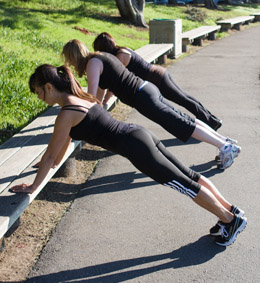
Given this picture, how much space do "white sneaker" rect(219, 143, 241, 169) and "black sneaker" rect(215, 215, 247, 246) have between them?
1857mm

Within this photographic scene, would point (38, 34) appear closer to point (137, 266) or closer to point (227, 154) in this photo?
point (227, 154)

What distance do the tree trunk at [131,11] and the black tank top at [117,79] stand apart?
15.7m

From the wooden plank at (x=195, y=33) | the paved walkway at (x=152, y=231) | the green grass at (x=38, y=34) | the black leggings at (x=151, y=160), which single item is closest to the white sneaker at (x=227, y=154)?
the paved walkway at (x=152, y=231)

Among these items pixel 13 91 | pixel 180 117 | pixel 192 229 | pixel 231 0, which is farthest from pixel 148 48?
pixel 231 0

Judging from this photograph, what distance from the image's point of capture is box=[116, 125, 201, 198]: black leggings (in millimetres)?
4086

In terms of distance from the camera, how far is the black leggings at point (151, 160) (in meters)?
4.09

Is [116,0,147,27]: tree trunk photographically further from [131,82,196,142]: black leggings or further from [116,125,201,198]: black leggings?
[116,125,201,198]: black leggings

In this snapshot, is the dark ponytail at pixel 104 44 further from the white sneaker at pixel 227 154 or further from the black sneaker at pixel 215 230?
the black sneaker at pixel 215 230

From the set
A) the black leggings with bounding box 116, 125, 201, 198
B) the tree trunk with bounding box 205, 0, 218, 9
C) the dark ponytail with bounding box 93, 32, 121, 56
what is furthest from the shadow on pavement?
the tree trunk with bounding box 205, 0, 218, 9

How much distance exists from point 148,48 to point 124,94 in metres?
7.12

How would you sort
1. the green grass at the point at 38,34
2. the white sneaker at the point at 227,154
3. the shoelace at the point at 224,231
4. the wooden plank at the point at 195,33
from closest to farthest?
the shoelace at the point at 224,231 < the white sneaker at the point at 227,154 < the green grass at the point at 38,34 < the wooden plank at the point at 195,33

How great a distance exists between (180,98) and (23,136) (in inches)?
89.8

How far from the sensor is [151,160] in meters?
4.09

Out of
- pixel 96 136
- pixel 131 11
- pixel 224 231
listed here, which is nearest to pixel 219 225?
pixel 224 231
